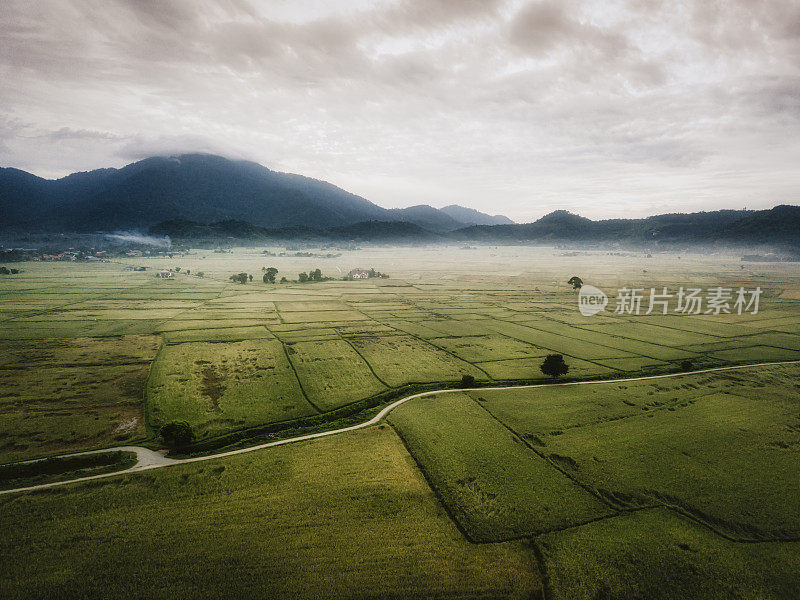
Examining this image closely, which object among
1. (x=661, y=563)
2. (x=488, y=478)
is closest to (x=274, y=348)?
(x=488, y=478)

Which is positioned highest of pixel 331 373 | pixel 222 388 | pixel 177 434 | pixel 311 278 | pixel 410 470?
pixel 311 278

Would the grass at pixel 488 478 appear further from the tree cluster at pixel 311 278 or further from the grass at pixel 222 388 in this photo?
the tree cluster at pixel 311 278

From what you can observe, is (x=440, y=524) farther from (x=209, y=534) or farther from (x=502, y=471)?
(x=209, y=534)

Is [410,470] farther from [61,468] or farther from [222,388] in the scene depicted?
[61,468]

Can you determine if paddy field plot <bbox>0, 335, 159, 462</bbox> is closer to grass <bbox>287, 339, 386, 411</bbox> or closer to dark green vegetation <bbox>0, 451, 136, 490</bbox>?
dark green vegetation <bbox>0, 451, 136, 490</bbox>

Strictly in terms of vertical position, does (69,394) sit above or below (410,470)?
above

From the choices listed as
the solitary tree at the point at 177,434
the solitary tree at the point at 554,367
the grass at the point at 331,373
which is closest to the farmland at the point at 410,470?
the grass at the point at 331,373
